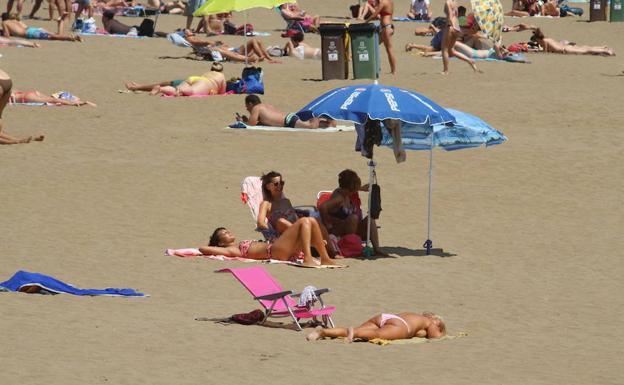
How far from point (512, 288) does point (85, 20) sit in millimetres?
17790

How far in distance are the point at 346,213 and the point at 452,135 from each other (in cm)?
138

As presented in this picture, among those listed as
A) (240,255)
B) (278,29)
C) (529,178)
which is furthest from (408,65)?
(240,255)

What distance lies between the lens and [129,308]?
1023 centimetres

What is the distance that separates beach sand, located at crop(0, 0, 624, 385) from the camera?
888cm

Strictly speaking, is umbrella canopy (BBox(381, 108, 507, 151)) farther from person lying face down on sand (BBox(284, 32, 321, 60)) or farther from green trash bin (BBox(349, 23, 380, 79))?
person lying face down on sand (BBox(284, 32, 321, 60))

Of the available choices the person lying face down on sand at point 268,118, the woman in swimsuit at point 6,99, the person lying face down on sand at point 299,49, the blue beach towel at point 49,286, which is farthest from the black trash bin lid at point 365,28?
the blue beach towel at point 49,286

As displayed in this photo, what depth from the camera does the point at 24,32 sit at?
2639 centimetres

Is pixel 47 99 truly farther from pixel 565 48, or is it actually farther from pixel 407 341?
pixel 407 341

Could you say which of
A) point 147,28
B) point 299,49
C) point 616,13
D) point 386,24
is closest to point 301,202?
point 386,24

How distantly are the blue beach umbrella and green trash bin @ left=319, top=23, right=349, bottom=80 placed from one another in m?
8.76

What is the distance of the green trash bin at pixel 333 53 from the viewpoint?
73.3ft

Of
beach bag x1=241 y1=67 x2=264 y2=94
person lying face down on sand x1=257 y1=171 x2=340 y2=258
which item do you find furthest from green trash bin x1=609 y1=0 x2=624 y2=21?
person lying face down on sand x1=257 y1=171 x2=340 y2=258

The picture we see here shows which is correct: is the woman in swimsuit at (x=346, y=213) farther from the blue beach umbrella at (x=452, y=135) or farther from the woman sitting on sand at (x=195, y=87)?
the woman sitting on sand at (x=195, y=87)

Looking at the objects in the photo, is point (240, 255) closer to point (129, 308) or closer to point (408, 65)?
point (129, 308)
